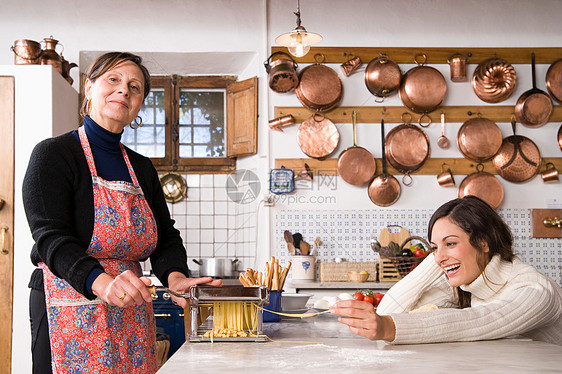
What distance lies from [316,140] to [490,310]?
306 centimetres

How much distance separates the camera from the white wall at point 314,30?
461cm

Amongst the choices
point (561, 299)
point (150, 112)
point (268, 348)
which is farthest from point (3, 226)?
point (561, 299)

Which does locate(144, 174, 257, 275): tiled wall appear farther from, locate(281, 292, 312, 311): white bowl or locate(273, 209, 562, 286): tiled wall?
locate(281, 292, 312, 311): white bowl

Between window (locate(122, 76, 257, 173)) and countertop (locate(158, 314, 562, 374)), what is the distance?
345 cm

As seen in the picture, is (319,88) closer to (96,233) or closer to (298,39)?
(298,39)

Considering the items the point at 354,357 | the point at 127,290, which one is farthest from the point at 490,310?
the point at 127,290

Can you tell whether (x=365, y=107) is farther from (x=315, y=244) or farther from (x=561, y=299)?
(x=561, y=299)

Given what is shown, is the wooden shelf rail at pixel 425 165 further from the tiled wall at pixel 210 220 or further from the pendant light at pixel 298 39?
the pendant light at pixel 298 39

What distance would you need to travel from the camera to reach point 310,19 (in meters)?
4.68

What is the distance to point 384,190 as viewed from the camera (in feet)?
14.9

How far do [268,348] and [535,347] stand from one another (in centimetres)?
66

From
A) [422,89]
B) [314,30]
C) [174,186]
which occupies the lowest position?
[174,186]

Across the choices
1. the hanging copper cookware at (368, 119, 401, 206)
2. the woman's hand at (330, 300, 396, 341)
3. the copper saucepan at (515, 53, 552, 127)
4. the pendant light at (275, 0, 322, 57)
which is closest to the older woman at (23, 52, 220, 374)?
the woman's hand at (330, 300, 396, 341)

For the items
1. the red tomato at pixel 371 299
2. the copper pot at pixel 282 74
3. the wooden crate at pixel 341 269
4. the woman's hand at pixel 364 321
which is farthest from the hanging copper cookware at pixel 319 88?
the woman's hand at pixel 364 321
